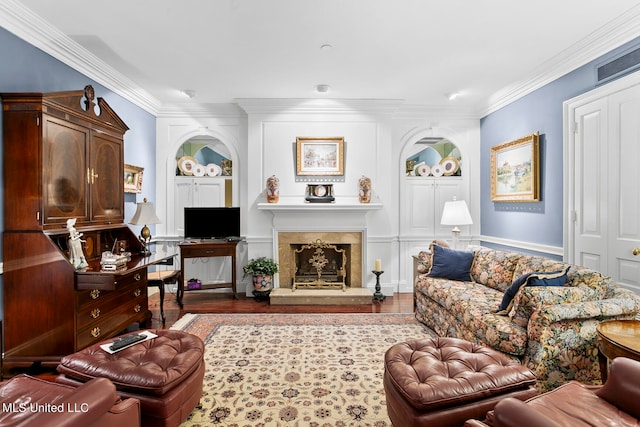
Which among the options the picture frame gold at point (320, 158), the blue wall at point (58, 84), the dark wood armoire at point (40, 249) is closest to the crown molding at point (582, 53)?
the picture frame gold at point (320, 158)

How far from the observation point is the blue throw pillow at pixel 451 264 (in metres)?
3.52

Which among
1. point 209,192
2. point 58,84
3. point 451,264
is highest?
point 58,84

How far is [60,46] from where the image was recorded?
9.70 ft

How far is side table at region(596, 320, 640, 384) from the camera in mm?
1702

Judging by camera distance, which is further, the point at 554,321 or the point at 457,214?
the point at 457,214

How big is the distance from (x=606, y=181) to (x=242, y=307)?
13.3 ft

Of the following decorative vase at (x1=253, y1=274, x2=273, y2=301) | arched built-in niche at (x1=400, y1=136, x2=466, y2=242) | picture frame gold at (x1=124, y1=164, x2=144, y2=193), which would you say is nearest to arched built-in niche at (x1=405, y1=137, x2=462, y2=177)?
arched built-in niche at (x1=400, y1=136, x2=466, y2=242)

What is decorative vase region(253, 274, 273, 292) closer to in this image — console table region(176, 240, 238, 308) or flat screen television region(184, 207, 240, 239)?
console table region(176, 240, 238, 308)

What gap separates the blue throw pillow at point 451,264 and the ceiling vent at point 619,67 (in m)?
1.99

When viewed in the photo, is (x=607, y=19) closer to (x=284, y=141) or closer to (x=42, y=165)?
(x=284, y=141)

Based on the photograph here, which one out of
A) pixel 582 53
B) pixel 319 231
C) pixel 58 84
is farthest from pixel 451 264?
pixel 58 84

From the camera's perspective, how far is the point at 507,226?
172 inches

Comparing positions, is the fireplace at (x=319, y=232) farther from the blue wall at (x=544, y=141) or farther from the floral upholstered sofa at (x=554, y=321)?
the floral upholstered sofa at (x=554, y=321)

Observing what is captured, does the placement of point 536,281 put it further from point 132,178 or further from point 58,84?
point 132,178
